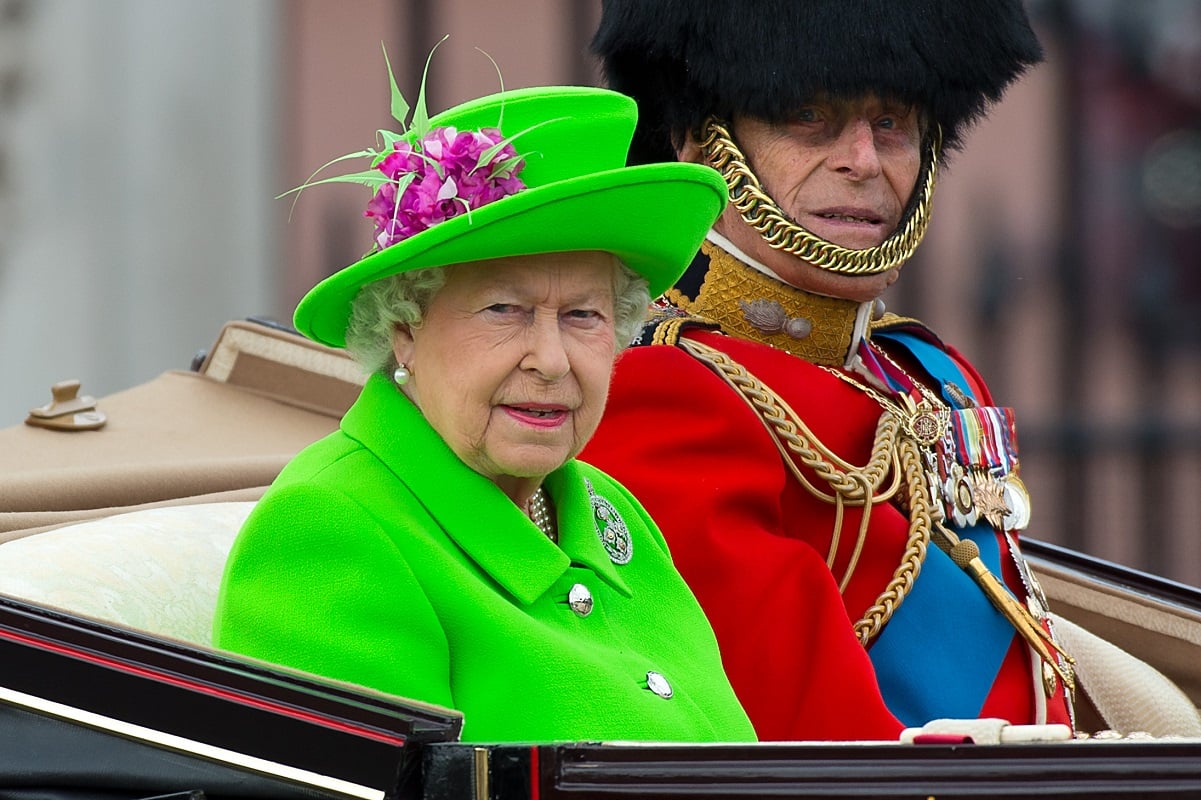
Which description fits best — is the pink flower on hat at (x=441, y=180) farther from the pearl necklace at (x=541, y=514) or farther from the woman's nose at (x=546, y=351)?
the pearl necklace at (x=541, y=514)

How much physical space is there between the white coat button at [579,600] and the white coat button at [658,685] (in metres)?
0.09

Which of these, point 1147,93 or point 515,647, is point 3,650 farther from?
point 1147,93

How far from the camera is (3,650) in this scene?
71.3 inches

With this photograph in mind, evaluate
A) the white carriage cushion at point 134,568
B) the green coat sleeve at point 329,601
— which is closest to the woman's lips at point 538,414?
the green coat sleeve at point 329,601

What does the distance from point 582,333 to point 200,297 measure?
3.68 m

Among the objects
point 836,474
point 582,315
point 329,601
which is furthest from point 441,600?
point 836,474

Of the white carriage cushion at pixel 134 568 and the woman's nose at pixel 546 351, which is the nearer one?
the woman's nose at pixel 546 351

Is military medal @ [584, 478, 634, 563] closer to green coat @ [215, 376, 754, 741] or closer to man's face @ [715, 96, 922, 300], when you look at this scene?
green coat @ [215, 376, 754, 741]

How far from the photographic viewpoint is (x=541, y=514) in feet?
7.27

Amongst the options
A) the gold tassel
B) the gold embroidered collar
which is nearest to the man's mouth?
the gold embroidered collar

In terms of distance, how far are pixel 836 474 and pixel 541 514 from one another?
1.70 feet

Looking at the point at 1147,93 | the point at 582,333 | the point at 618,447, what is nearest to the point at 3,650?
the point at 582,333

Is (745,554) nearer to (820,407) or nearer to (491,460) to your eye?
(820,407)

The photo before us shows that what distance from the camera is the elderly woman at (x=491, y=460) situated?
1891mm
